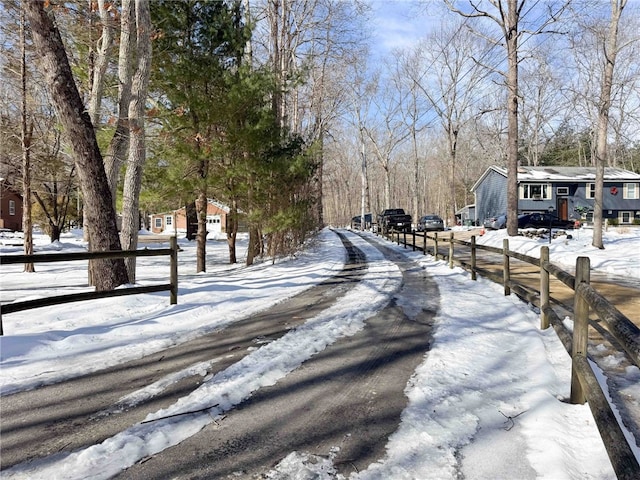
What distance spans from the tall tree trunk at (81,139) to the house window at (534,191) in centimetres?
3491

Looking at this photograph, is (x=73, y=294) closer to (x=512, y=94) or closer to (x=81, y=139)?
(x=81, y=139)

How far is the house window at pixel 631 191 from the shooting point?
34625mm

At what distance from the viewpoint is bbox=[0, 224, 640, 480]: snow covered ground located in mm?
2271

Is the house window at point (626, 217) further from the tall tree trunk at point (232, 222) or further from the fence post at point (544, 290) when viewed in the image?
the fence post at point (544, 290)

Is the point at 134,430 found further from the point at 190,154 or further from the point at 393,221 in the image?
the point at 393,221

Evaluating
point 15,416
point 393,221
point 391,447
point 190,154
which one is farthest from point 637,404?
point 393,221

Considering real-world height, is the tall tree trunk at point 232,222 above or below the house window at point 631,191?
below

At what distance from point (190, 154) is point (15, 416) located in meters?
9.02

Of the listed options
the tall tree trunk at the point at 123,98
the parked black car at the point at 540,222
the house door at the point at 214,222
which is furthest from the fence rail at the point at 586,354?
the house door at the point at 214,222

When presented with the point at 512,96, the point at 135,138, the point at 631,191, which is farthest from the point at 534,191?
the point at 135,138

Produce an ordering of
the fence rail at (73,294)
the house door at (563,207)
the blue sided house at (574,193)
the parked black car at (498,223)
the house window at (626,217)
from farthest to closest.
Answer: the house window at (626,217) < the house door at (563,207) < the blue sided house at (574,193) < the parked black car at (498,223) < the fence rail at (73,294)

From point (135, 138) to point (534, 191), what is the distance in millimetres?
34837

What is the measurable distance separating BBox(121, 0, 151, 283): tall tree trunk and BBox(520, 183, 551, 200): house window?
33748 mm

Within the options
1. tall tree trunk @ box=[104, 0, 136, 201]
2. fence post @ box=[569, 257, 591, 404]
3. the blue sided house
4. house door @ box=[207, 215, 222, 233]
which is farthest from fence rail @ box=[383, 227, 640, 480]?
house door @ box=[207, 215, 222, 233]
